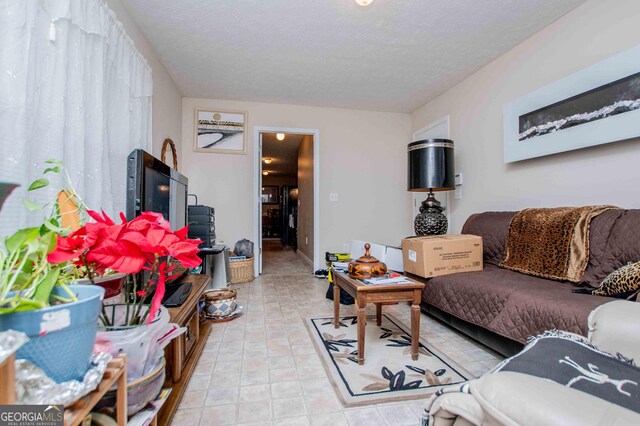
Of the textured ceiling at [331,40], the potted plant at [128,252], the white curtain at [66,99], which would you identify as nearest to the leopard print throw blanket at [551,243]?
the textured ceiling at [331,40]

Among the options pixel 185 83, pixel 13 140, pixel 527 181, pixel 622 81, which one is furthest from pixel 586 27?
pixel 185 83

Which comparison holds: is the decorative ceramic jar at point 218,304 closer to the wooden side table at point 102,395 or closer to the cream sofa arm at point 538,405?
the wooden side table at point 102,395

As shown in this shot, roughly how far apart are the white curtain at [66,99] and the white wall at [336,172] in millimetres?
1884

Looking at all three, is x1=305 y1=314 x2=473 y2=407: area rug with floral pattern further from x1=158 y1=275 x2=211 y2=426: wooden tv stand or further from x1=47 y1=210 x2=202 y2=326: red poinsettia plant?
x1=47 y1=210 x2=202 y2=326: red poinsettia plant

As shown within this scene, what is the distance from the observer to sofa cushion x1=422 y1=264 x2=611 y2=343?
4.66ft

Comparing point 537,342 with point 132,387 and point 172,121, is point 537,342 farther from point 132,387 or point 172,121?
point 172,121

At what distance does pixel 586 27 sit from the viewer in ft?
7.04

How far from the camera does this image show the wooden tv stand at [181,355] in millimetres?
1318

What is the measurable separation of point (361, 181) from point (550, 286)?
2.87 metres

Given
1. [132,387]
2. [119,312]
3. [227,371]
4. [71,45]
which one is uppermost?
[71,45]

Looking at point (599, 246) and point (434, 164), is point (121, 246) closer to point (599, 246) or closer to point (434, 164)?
point (599, 246)

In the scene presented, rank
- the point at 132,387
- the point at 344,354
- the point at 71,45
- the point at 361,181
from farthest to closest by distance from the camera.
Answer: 1. the point at 361,181
2. the point at 344,354
3. the point at 71,45
4. the point at 132,387

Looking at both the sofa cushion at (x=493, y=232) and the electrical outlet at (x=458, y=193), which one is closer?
the sofa cushion at (x=493, y=232)

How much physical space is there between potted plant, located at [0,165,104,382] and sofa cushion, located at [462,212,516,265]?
8.61 feet
